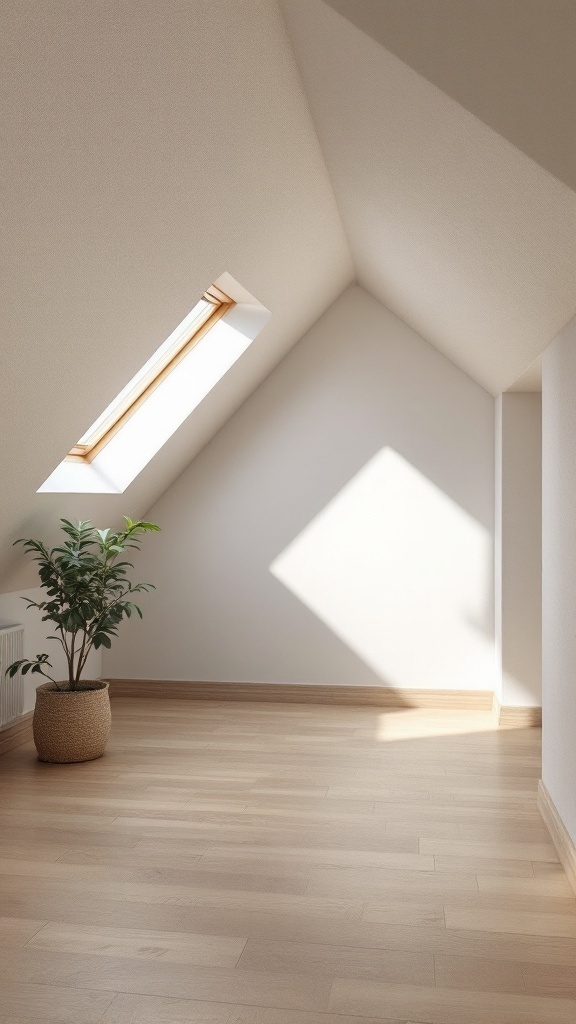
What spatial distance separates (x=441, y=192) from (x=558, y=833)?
235 cm

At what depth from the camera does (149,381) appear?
5.21 meters

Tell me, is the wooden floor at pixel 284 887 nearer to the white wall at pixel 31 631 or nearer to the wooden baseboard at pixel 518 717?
the wooden baseboard at pixel 518 717

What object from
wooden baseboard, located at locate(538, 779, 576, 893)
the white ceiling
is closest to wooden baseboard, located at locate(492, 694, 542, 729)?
wooden baseboard, located at locate(538, 779, 576, 893)

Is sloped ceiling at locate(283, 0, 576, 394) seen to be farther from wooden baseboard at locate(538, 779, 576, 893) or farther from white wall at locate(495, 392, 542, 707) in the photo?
wooden baseboard at locate(538, 779, 576, 893)

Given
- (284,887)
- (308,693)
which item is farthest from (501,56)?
(308,693)

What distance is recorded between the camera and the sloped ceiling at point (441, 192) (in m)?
2.36

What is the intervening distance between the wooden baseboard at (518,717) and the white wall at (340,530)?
49cm

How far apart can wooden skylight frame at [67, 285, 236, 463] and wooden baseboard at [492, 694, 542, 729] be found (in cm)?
Result: 281

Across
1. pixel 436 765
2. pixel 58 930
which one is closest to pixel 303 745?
pixel 436 765

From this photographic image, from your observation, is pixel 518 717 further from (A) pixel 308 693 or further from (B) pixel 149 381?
(B) pixel 149 381

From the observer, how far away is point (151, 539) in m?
6.03

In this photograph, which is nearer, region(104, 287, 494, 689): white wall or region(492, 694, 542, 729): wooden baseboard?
region(492, 694, 542, 729): wooden baseboard

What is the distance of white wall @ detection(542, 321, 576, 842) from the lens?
3102 millimetres

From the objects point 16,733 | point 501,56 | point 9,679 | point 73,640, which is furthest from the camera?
point 16,733
